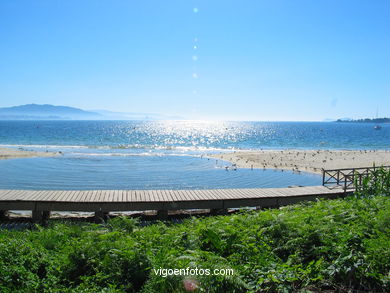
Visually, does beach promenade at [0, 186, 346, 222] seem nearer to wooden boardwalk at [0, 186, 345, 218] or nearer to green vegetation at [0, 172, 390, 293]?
wooden boardwalk at [0, 186, 345, 218]

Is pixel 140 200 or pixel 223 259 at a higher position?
pixel 223 259

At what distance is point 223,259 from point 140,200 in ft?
26.9

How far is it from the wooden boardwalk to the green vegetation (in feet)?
18.2

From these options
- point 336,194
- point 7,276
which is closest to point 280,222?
point 7,276

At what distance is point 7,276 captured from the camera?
16.1 feet

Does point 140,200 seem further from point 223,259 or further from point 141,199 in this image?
point 223,259

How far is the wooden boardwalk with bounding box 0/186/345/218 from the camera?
1249 centimetres

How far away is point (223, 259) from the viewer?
17.3ft

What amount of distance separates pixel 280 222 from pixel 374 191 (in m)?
7.34

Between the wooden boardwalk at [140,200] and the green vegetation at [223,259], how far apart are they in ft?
18.2

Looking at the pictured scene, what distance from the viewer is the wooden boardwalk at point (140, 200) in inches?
492

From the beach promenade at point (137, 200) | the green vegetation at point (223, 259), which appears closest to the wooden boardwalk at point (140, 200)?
the beach promenade at point (137, 200)

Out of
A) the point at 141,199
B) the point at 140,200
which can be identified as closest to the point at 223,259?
the point at 140,200

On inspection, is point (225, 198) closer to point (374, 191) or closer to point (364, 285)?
point (374, 191)
